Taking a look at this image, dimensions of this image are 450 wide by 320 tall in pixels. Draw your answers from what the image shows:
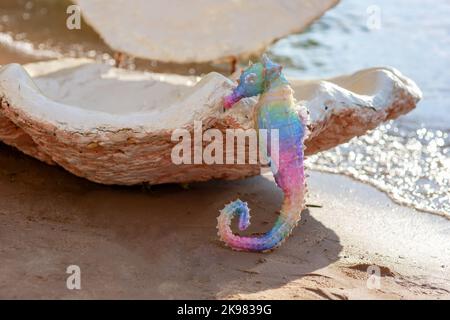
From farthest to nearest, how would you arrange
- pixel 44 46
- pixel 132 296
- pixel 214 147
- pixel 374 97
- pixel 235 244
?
1. pixel 44 46
2. pixel 374 97
3. pixel 214 147
4. pixel 235 244
5. pixel 132 296

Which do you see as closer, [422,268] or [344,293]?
[344,293]

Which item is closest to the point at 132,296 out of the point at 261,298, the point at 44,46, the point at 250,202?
the point at 261,298

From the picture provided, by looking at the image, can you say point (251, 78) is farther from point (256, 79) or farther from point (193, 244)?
point (193, 244)

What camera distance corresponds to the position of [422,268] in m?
2.58

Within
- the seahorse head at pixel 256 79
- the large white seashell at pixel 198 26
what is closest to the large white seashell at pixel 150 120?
the seahorse head at pixel 256 79

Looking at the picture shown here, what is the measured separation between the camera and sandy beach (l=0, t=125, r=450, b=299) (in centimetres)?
217

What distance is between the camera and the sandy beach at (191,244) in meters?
2.17

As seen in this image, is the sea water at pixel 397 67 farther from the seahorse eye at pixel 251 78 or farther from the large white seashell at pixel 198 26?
the seahorse eye at pixel 251 78

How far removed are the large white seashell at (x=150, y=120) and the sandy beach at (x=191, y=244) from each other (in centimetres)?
13

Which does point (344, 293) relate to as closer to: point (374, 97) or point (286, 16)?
point (374, 97)

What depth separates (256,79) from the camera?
2.38 meters

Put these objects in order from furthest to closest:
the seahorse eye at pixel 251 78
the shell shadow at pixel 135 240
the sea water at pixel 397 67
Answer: the sea water at pixel 397 67 → the seahorse eye at pixel 251 78 → the shell shadow at pixel 135 240

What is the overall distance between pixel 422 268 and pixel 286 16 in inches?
60.2

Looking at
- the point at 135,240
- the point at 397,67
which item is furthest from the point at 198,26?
the point at 397,67
